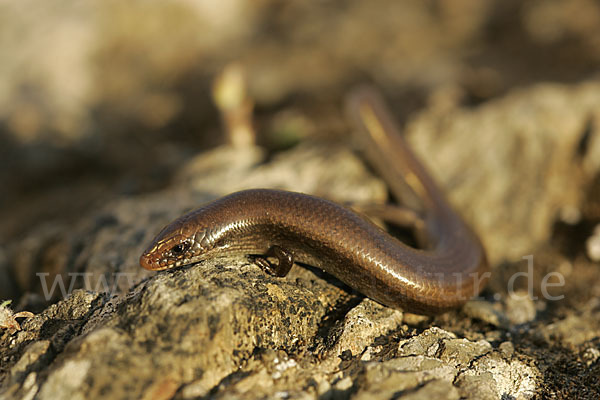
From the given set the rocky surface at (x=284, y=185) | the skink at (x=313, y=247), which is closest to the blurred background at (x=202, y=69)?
the rocky surface at (x=284, y=185)

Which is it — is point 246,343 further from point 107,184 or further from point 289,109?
point 289,109

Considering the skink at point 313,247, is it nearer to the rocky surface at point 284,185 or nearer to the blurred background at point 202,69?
the rocky surface at point 284,185

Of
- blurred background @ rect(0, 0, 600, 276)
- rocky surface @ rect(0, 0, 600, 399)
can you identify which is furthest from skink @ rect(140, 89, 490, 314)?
blurred background @ rect(0, 0, 600, 276)

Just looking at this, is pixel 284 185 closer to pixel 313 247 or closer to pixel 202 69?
pixel 313 247

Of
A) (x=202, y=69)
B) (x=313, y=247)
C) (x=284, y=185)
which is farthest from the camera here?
(x=202, y=69)

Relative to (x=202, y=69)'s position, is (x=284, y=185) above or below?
below

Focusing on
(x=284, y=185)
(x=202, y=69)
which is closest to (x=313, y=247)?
(x=284, y=185)

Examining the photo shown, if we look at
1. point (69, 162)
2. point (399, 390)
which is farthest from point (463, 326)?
point (69, 162)
